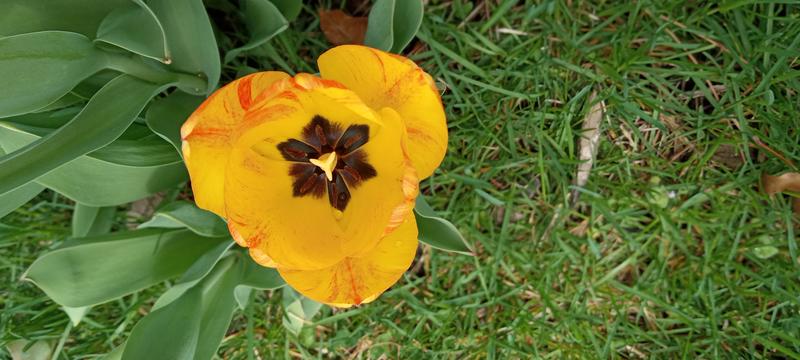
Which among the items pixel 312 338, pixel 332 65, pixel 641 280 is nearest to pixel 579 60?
pixel 641 280

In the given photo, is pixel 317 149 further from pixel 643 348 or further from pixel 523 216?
pixel 643 348

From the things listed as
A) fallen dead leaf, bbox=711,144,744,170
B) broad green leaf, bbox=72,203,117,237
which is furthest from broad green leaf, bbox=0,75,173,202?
fallen dead leaf, bbox=711,144,744,170

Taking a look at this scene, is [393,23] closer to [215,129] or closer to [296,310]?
[215,129]

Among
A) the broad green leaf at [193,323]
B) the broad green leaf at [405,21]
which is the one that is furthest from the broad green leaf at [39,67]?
the broad green leaf at [405,21]

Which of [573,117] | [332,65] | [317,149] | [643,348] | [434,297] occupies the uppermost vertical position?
[332,65]

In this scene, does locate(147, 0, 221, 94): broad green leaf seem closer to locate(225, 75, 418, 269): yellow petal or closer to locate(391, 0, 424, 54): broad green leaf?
locate(225, 75, 418, 269): yellow petal

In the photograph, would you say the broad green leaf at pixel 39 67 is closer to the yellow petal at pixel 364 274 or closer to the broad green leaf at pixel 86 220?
the yellow petal at pixel 364 274

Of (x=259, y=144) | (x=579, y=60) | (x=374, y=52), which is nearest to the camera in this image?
(x=374, y=52)
